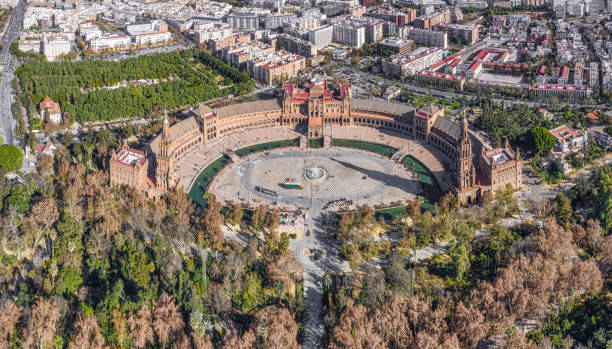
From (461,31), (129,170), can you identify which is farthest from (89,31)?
(461,31)

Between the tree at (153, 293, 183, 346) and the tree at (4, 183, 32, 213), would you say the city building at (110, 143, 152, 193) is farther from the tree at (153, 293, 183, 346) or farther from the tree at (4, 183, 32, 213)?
the tree at (153, 293, 183, 346)

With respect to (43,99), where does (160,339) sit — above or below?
below

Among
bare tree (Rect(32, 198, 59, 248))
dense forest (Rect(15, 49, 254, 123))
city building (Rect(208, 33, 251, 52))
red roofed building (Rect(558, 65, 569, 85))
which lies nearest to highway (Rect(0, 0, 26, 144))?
dense forest (Rect(15, 49, 254, 123))

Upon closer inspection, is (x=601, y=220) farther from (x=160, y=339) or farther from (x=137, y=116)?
(x=137, y=116)

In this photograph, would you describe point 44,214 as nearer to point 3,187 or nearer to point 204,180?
point 3,187

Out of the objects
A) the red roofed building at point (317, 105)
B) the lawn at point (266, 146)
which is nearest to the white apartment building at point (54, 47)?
the red roofed building at point (317, 105)

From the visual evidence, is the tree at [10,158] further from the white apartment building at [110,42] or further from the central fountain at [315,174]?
the white apartment building at [110,42]

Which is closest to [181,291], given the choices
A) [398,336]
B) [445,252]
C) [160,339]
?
[160,339]
